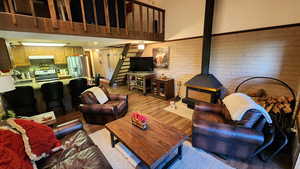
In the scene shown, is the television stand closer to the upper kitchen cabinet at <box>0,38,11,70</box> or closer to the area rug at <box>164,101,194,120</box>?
the area rug at <box>164,101,194,120</box>

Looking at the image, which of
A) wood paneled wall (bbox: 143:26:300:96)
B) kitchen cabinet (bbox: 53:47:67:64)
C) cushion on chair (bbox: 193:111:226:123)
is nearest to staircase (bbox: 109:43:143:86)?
kitchen cabinet (bbox: 53:47:67:64)

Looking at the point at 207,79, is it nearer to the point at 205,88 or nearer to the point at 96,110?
the point at 205,88

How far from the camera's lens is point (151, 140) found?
1653 millimetres

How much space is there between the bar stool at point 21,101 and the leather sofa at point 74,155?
1.85 metres

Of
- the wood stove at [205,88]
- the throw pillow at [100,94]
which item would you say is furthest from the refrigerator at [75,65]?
the wood stove at [205,88]

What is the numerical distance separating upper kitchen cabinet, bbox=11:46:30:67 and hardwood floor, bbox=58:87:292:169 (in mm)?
2962

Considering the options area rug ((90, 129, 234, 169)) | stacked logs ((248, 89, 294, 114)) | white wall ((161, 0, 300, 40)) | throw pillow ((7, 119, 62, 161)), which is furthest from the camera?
white wall ((161, 0, 300, 40))

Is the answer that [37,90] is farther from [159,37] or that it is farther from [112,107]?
[159,37]

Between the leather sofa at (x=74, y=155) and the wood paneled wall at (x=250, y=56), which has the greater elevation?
the wood paneled wall at (x=250, y=56)

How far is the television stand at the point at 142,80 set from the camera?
16.1ft

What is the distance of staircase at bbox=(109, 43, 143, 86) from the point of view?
5.32 m

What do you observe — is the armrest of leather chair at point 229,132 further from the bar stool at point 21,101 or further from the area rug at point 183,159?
the bar stool at point 21,101

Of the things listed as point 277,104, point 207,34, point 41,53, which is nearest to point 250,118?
point 277,104

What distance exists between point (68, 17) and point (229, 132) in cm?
364
